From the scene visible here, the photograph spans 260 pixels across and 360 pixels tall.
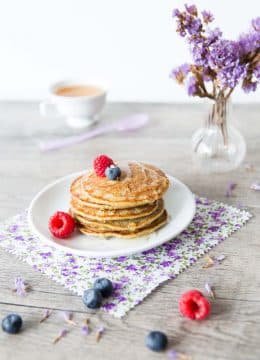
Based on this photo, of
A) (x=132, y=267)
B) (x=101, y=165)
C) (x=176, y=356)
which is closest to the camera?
(x=176, y=356)

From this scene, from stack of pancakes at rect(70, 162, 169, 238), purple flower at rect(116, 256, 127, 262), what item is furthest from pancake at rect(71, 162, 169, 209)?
purple flower at rect(116, 256, 127, 262)

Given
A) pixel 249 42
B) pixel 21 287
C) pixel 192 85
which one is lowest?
pixel 21 287

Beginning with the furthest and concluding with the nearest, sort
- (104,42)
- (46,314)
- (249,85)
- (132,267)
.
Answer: (104,42) < (249,85) < (132,267) < (46,314)

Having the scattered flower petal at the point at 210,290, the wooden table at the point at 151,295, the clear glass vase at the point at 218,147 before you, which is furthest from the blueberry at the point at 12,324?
the clear glass vase at the point at 218,147

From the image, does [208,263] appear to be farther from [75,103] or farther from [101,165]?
[75,103]

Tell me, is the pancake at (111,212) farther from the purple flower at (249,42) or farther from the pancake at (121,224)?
the purple flower at (249,42)

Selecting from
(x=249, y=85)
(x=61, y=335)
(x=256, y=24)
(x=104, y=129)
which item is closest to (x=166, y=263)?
(x=61, y=335)

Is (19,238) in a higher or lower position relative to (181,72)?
lower

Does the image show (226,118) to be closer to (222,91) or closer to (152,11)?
(222,91)
